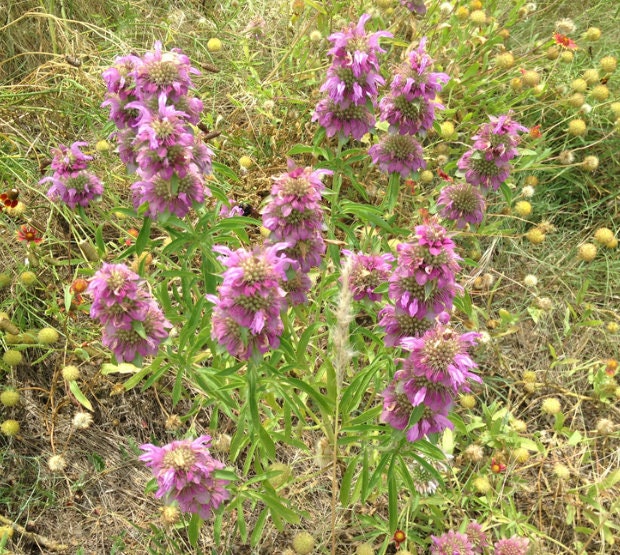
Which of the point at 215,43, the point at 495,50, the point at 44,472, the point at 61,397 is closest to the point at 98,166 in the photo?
the point at 215,43

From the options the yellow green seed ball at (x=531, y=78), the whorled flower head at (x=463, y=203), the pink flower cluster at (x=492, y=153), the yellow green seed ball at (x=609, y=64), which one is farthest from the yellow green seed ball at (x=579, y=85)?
the whorled flower head at (x=463, y=203)

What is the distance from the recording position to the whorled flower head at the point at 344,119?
2.70 meters

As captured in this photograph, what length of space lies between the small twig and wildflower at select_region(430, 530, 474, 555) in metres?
1.97

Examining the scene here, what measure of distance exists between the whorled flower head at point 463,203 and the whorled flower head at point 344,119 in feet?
2.00

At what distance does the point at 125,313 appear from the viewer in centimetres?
231

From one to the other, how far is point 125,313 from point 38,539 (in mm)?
1727

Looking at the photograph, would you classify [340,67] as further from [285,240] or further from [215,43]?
[215,43]

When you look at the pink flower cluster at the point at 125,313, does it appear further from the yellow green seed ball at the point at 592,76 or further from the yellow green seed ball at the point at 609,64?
the yellow green seed ball at the point at 609,64

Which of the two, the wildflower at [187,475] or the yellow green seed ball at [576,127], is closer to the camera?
the wildflower at [187,475]

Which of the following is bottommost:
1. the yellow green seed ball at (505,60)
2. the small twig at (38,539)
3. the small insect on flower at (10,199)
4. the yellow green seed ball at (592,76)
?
the small twig at (38,539)

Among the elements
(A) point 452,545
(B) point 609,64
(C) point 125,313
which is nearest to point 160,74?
(C) point 125,313

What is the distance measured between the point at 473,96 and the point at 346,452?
2.85 meters

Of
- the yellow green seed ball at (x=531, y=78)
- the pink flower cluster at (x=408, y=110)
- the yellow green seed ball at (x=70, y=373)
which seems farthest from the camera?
the yellow green seed ball at (x=531, y=78)

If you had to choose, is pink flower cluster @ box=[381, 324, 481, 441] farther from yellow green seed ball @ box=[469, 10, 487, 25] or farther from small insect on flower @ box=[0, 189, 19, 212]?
yellow green seed ball @ box=[469, 10, 487, 25]
